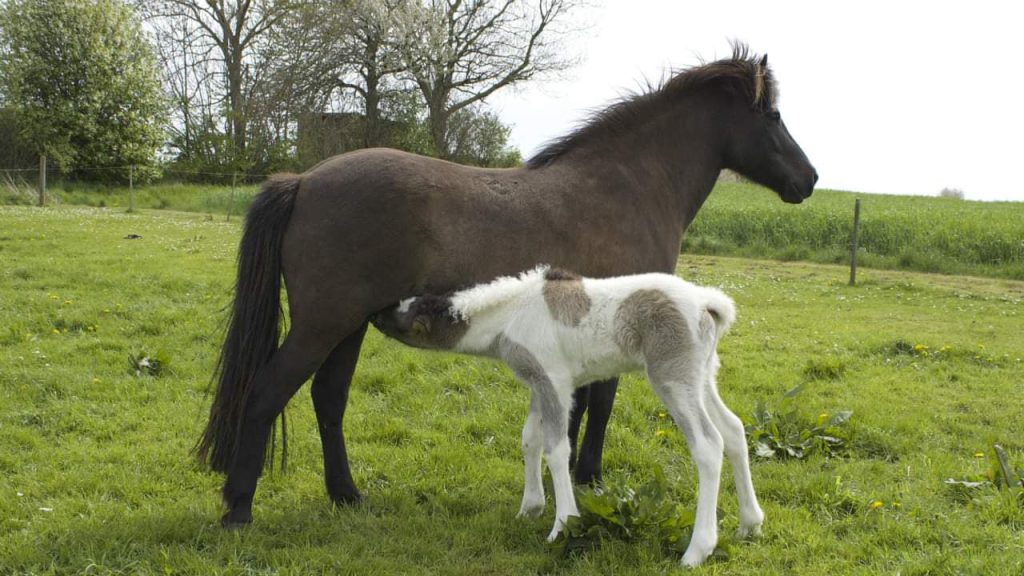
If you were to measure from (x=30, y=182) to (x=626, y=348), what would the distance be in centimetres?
2786

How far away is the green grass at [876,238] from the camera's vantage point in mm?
18500

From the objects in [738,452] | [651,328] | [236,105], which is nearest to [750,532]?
[738,452]

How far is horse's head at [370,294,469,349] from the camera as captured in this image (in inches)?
158

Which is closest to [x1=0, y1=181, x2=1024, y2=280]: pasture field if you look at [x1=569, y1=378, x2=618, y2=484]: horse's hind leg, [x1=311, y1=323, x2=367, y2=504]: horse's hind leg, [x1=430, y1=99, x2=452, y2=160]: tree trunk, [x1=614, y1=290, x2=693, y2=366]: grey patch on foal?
[x1=430, y1=99, x2=452, y2=160]: tree trunk

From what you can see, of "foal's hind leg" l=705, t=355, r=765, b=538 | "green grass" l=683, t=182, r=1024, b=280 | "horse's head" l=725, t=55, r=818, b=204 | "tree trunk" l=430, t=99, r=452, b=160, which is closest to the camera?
"foal's hind leg" l=705, t=355, r=765, b=538

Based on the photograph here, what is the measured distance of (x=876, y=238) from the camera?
66.0 feet

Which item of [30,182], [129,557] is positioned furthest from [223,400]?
[30,182]

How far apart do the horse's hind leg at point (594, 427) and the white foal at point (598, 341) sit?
571 millimetres

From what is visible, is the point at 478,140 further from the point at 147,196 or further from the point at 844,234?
the point at 844,234

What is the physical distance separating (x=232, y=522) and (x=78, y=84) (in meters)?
28.9

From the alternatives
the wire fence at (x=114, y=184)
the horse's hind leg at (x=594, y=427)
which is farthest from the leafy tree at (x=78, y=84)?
the horse's hind leg at (x=594, y=427)

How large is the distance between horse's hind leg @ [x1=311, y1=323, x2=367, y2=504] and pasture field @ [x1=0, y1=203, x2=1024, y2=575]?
0.16 m

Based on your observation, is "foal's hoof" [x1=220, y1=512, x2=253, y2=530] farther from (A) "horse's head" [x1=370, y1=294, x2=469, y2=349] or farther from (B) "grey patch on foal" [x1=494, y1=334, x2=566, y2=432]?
(B) "grey patch on foal" [x1=494, y1=334, x2=566, y2=432]

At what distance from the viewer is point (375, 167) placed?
4.31 m
